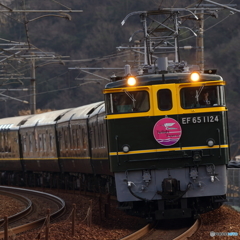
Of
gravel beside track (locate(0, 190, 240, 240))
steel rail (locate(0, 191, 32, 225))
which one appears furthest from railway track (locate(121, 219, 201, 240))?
steel rail (locate(0, 191, 32, 225))

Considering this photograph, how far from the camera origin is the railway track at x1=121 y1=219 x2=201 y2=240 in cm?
1144

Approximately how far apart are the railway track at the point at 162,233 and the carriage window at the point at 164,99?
84.9 inches

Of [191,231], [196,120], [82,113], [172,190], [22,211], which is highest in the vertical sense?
[82,113]

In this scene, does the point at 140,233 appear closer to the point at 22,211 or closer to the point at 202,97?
the point at 202,97

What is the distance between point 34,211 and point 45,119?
9.65 metres

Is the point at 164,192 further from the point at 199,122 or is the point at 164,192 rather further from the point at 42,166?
the point at 42,166

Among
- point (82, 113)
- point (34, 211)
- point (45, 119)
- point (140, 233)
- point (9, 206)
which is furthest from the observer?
point (45, 119)

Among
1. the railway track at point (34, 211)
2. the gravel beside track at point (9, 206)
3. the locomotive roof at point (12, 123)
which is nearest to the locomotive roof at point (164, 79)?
the railway track at point (34, 211)

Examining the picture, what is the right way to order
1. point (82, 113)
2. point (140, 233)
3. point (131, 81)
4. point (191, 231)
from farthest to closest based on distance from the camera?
point (82, 113)
point (131, 81)
point (140, 233)
point (191, 231)

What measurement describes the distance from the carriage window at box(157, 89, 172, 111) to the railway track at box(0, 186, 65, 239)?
12.0 ft

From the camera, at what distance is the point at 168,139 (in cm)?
1232

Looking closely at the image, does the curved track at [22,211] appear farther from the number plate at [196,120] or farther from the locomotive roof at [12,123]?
the locomotive roof at [12,123]

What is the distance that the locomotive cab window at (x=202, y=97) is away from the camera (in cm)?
1241

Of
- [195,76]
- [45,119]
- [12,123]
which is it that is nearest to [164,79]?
[195,76]
